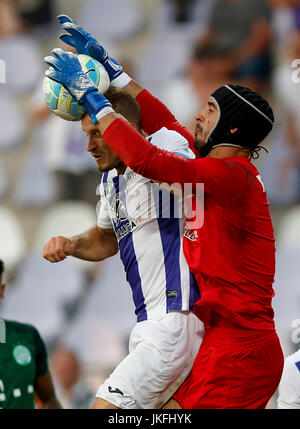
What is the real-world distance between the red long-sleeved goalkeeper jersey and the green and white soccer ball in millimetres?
293

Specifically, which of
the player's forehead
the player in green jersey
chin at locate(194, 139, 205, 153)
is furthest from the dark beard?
the player in green jersey

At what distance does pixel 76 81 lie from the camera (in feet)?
9.83

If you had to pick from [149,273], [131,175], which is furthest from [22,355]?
[131,175]

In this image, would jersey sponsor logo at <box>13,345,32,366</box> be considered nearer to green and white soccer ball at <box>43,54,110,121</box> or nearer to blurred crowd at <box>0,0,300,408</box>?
green and white soccer ball at <box>43,54,110,121</box>

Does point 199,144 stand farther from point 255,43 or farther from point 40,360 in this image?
point 255,43

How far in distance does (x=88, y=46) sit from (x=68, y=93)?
240mm

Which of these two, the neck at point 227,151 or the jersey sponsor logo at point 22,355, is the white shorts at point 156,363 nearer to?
the neck at point 227,151

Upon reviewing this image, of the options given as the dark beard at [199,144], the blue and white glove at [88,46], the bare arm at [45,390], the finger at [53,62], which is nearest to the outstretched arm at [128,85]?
the blue and white glove at [88,46]

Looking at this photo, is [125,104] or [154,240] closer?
[154,240]

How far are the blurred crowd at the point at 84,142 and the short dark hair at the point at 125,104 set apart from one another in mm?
3430

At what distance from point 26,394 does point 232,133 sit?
6.84ft

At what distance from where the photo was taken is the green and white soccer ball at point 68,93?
319 centimetres

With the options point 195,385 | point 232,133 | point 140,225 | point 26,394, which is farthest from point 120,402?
point 26,394

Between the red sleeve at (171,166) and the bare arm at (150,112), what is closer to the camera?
the red sleeve at (171,166)
